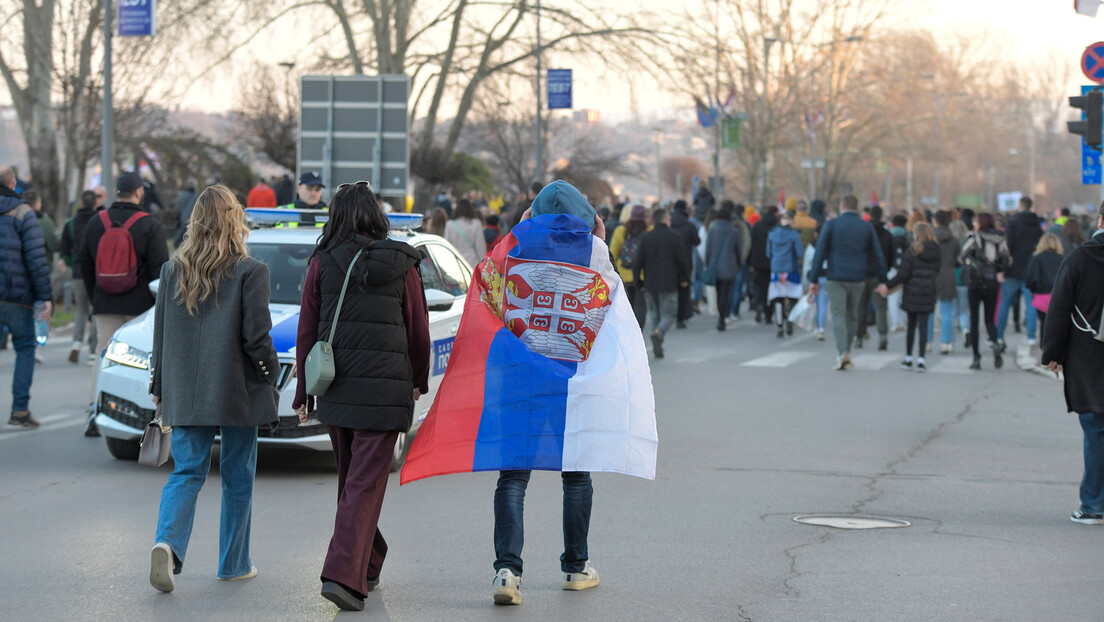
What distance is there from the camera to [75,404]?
11977mm

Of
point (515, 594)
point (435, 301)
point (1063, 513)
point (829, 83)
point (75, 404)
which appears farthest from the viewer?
point (829, 83)

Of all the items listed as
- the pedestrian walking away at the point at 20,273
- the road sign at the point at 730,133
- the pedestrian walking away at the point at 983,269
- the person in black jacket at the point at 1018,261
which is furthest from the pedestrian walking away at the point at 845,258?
the road sign at the point at 730,133

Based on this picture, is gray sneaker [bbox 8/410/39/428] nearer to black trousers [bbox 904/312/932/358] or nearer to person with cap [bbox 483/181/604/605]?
person with cap [bbox 483/181/604/605]

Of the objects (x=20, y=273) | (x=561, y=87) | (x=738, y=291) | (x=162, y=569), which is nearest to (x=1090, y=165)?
(x=738, y=291)

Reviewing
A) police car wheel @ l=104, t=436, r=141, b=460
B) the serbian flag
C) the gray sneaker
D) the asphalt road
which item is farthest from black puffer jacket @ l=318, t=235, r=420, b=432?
the gray sneaker

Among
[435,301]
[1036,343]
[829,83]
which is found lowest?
[1036,343]

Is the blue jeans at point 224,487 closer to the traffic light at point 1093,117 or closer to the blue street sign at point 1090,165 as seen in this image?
the traffic light at point 1093,117

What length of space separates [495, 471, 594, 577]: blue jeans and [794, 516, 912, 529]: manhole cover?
6.98 feet

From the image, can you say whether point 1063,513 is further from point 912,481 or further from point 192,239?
point 192,239

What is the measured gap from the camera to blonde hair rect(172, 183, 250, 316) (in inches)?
228

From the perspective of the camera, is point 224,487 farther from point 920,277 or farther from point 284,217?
point 920,277

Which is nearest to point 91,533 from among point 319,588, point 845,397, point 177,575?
point 177,575

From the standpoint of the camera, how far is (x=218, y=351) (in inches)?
229

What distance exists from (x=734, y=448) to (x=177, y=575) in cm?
514
